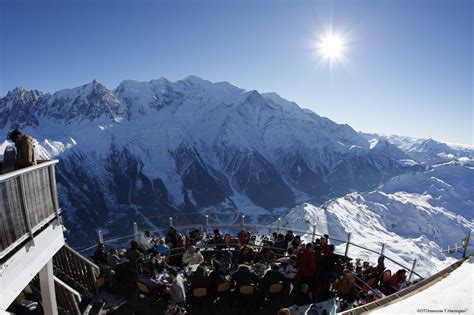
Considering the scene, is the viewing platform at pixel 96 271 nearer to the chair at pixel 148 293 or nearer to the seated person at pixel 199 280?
the chair at pixel 148 293

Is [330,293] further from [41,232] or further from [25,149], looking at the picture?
[25,149]

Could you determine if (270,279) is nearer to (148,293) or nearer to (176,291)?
(176,291)

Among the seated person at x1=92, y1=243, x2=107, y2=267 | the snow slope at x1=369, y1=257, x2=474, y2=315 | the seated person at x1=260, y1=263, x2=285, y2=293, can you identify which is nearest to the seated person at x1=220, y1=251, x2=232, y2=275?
the seated person at x1=260, y1=263, x2=285, y2=293

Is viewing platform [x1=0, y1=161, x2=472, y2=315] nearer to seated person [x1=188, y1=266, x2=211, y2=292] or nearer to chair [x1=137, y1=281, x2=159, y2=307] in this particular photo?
chair [x1=137, y1=281, x2=159, y2=307]

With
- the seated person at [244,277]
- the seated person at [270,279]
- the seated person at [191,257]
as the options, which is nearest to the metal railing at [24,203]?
the seated person at [244,277]

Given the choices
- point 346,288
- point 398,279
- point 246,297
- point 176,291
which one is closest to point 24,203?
point 176,291

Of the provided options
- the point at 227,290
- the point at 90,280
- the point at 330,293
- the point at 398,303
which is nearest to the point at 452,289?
the point at 398,303
